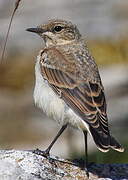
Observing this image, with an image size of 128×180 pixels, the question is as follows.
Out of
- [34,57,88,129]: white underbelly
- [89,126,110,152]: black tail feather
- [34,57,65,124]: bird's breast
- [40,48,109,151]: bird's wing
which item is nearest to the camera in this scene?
[89,126,110,152]: black tail feather

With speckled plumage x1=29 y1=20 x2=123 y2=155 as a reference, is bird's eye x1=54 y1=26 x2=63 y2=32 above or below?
above

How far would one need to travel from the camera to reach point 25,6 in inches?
985

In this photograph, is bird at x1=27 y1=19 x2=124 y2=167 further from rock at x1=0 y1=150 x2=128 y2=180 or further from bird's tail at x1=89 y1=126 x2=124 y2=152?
rock at x1=0 y1=150 x2=128 y2=180

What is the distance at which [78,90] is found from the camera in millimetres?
11766

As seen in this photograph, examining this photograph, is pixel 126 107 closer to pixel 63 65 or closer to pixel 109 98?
pixel 109 98

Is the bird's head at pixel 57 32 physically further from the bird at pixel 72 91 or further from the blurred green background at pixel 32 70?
the blurred green background at pixel 32 70

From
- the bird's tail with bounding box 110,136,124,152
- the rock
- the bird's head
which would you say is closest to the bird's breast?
the rock

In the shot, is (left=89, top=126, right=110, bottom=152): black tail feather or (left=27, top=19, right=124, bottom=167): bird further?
(left=27, top=19, right=124, bottom=167): bird

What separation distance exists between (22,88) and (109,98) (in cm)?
241

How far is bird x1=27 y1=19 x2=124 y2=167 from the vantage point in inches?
443

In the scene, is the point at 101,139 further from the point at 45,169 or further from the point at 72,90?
the point at 72,90

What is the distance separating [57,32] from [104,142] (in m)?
2.65

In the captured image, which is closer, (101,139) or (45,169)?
(45,169)

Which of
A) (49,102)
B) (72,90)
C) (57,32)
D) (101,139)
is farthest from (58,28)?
(101,139)
